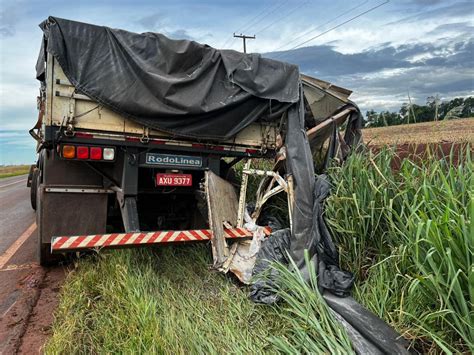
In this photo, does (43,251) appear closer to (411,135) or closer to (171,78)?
(171,78)

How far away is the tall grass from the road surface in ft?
9.21

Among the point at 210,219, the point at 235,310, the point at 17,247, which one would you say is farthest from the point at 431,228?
the point at 17,247

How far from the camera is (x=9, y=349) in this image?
3217mm

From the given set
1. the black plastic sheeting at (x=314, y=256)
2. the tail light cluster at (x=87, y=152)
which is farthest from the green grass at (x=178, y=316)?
the tail light cluster at (x=87, y=152)

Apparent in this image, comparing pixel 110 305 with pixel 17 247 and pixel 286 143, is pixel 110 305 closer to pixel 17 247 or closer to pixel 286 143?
pixel 286 143

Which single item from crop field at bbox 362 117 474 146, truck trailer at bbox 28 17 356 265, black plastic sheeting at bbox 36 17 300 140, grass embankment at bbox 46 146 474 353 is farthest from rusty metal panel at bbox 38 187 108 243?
crop field at bbox 362 117 474 146

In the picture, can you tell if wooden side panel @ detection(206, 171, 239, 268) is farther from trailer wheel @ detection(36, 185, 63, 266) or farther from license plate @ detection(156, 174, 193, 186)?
trailer wheel @ detection(36, 185, 63, 266)

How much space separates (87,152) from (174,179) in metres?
1.04

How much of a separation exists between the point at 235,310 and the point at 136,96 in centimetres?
249

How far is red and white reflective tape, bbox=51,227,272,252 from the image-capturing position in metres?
3.81

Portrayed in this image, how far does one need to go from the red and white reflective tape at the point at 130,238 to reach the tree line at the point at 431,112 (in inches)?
70.8

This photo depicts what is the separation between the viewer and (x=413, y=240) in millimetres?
2863

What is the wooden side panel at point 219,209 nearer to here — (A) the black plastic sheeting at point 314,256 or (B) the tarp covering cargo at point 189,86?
(A) the black plastic sheeting at point 314,256

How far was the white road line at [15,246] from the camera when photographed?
579cm
